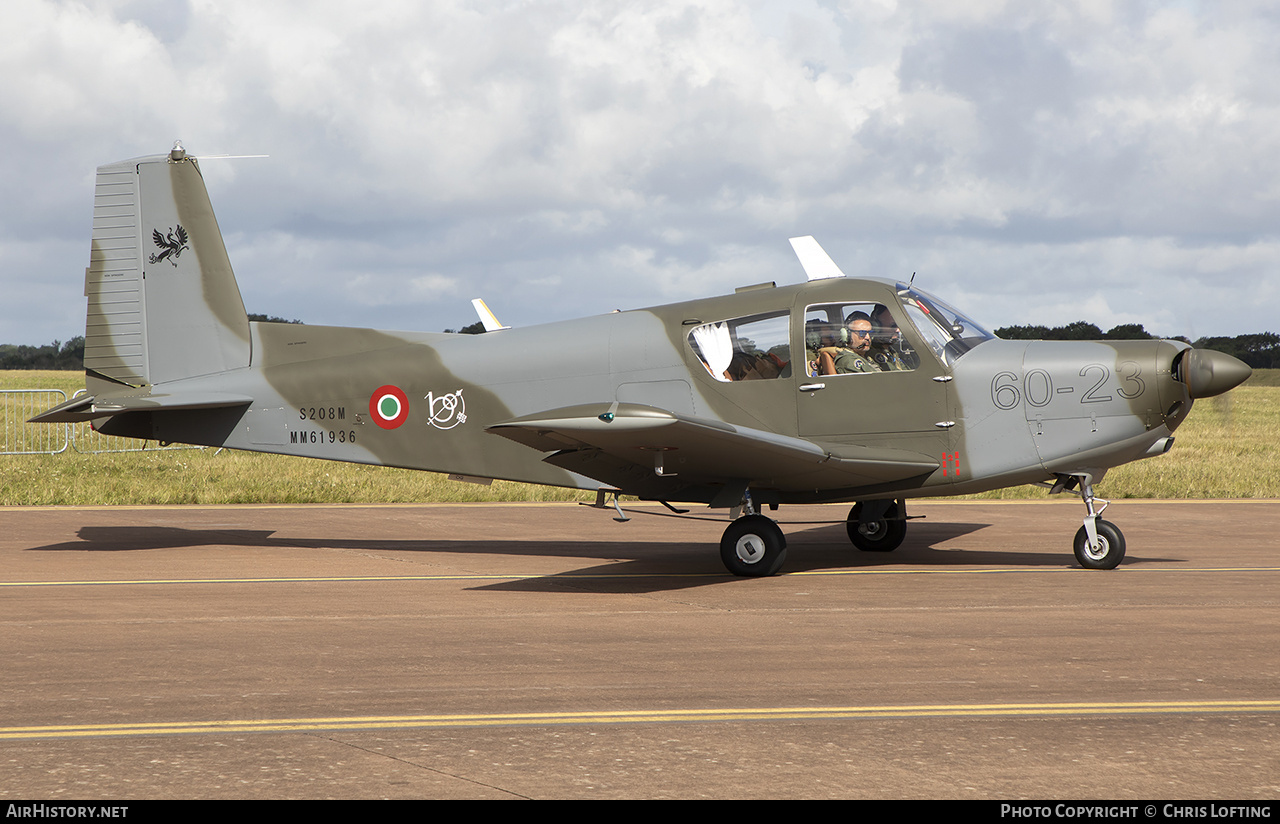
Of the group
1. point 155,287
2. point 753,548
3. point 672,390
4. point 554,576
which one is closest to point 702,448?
point 753,548

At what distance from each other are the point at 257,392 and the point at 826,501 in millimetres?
6269

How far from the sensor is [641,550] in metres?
12.4

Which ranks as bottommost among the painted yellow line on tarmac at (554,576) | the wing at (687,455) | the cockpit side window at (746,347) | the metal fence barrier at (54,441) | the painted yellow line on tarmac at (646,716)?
the painted yellow line on tarmac at (646,716)

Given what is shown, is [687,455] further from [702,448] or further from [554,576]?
[554,576]

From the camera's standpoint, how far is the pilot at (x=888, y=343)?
33.7 feet

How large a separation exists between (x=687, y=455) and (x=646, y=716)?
14.5ft

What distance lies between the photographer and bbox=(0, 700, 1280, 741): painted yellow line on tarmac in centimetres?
529

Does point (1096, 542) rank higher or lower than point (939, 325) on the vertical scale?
lower

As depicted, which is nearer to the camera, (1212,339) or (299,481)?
(1212,339)

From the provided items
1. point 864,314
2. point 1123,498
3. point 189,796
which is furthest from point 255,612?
point 1123,498

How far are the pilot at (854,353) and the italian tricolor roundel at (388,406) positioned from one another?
445 centimetres

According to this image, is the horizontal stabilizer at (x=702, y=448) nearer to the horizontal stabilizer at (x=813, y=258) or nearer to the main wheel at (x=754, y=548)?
the main wheel at (x=754, y=548)

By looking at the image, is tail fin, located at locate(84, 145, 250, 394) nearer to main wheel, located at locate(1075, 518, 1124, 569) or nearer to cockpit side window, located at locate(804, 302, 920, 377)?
cockpit side window, located at locate(804, 302, 920, 377)

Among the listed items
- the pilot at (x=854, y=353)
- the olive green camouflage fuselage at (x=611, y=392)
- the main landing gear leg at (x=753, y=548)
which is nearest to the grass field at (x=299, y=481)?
the olive green camouflage fuselage at (x=611, y=392)
